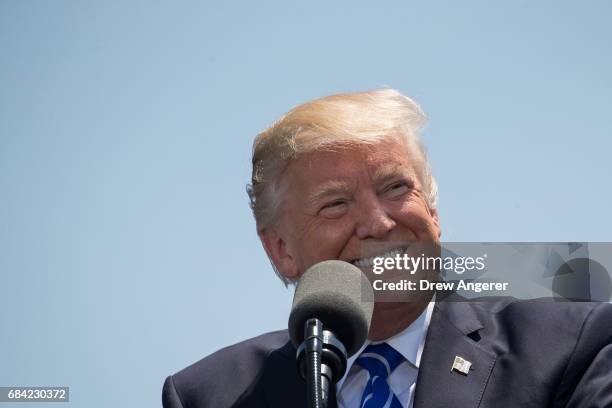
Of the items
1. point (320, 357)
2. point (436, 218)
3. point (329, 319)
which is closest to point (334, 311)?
point (329, 319)

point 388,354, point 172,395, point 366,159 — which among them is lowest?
point 172,395

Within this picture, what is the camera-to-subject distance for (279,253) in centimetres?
544

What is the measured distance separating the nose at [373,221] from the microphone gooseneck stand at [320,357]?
1679mm

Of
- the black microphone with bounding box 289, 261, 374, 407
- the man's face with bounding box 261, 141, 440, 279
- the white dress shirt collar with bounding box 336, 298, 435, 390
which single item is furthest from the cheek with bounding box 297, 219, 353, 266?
the black microphone with bounding box 289, 261, 374, 407

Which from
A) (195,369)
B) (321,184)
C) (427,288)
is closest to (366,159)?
(321,184)

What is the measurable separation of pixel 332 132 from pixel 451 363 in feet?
4.69

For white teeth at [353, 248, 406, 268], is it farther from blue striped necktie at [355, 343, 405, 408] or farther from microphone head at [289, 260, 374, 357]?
microphone head at [289, 260, 374, 357]

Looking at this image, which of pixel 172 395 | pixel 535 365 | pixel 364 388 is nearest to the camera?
pixel 535 365

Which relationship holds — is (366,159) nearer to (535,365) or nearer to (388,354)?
(388,354)

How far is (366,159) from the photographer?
4.93m

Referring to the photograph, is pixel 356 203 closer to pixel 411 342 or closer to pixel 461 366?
pixel 411 342

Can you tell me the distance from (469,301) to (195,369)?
1.64 m

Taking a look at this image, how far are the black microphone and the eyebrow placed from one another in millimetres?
1386

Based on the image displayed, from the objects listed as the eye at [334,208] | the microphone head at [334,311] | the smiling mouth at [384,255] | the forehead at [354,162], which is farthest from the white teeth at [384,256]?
the microphone head at [334,311]
